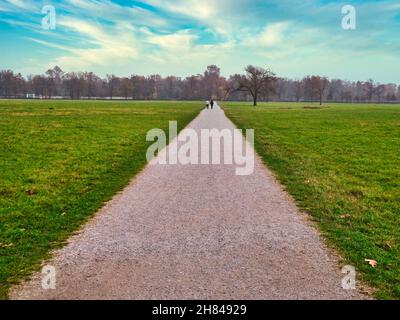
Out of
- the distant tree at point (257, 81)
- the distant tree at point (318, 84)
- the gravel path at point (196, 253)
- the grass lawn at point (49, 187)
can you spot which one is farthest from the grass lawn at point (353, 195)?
the distant tree at point (318, 84)

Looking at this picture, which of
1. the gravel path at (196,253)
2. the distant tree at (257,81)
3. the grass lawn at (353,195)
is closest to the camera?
the gravel path at (196,253)

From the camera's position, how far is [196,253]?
5074 mm

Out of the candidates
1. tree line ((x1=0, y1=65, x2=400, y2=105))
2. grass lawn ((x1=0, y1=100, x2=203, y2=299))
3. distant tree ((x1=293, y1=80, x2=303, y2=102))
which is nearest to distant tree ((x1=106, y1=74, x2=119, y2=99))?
tree line ((x1=0, y1=65, x2=400, y2=105))

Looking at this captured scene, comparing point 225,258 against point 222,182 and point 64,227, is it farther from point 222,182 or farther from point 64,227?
point 222,182

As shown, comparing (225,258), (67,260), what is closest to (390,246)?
(225,258)

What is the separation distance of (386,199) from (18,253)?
721cm

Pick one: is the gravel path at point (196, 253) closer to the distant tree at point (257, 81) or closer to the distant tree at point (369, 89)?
the distant tree at point (257, 81)

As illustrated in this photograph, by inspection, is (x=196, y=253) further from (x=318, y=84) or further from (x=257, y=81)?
(x=318, y=84)

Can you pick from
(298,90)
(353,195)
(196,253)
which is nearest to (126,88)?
(298,90)

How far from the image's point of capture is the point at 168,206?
7312 mm

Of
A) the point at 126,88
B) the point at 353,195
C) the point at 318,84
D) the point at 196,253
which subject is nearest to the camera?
the point at 196,253

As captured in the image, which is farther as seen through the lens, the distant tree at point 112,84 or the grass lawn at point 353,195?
the distant tree at point 112,84

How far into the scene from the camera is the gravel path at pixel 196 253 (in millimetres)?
4082
